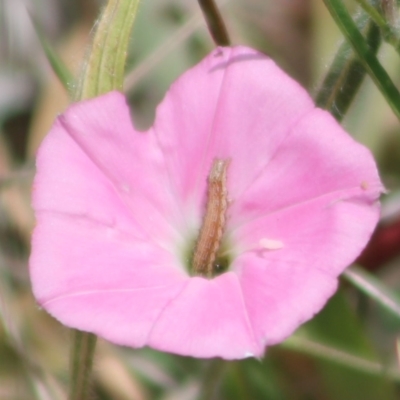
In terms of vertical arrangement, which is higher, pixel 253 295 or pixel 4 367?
pixel 253 295

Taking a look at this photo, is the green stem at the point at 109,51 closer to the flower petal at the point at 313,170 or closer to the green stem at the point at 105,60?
the green stem at the point at 105,60

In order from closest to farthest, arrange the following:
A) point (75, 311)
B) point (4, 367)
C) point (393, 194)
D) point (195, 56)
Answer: point (75, 311) < point (393, 194) < point (4, 367) < point (195, 56)

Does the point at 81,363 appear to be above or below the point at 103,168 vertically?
below

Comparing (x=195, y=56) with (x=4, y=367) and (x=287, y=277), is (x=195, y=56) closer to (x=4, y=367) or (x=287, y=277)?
(x=4, y=367)

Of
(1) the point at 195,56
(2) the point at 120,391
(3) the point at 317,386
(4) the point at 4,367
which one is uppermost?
(1) the point at 195,56

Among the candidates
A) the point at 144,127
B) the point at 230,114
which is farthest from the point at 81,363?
the point at 144,127

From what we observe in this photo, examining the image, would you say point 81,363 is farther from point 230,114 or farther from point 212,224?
point 230,114

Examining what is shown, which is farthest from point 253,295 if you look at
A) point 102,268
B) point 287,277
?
point 102,268

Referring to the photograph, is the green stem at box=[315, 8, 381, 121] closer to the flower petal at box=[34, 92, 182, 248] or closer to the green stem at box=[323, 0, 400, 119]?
the green stem at box=[323, 0, 400, 119]
